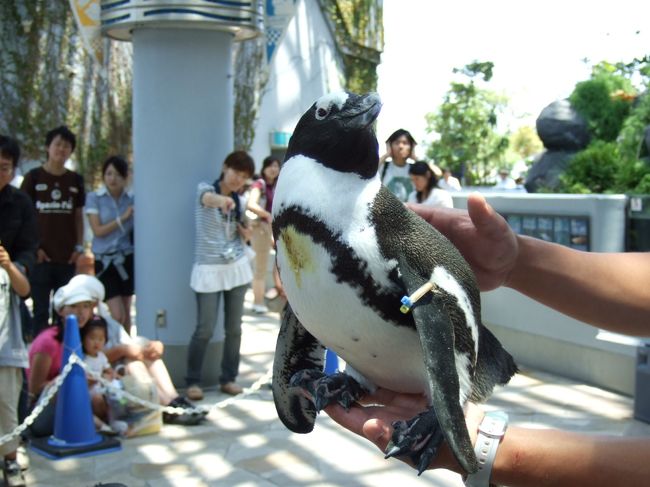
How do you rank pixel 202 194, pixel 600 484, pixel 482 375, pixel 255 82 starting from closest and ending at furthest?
pixel 600 484 → pixel 482 375 → pixel 202 194 → pixel 255 82

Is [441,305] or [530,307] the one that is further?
[530,307]

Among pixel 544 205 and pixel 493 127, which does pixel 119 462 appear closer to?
pixel 544 205

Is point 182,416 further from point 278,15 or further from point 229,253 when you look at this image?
point 278,15

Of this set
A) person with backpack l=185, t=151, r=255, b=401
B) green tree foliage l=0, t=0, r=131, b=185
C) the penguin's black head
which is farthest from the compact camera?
green tree foliage l=0, t=0, r=131, b=185

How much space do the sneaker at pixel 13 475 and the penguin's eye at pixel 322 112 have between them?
10.3 feet

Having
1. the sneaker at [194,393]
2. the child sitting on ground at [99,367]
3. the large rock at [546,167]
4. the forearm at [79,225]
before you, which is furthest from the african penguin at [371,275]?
the large rock at [546,167]

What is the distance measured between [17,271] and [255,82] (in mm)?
12614

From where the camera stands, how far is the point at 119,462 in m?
4.25

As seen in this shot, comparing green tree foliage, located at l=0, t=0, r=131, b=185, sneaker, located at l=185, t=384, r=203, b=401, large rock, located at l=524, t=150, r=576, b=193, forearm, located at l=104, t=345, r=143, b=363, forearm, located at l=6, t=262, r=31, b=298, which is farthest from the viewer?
green tree foliage, located at l=0, t=0, r=131, b=185

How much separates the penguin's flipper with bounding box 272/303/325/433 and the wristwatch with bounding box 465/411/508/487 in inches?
17.1

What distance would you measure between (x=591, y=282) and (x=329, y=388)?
2.40 ft

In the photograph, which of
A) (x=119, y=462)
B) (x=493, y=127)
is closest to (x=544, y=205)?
(x=119, y=462)

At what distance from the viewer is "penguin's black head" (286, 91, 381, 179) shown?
1.44m

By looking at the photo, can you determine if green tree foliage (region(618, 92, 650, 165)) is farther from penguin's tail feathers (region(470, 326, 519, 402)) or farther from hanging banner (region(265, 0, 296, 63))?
penguin's tail feathers (region(470, 326, 519, 402))
